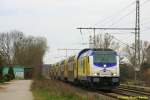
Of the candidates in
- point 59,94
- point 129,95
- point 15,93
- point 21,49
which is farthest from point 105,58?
point 21,49

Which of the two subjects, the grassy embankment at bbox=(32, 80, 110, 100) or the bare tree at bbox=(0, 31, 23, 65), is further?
the bare tree at bbox=(0, 31, 23, 65)

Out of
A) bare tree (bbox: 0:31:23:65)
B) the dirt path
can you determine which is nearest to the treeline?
bare tree (bbox: 0:31:23:65)

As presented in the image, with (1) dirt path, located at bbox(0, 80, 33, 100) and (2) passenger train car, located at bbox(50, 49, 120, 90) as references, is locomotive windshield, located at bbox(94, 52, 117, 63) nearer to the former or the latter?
(2) passenger train car, located at bbox(50, 49, 120, 90)

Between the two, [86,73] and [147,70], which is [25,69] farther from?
[86,73]

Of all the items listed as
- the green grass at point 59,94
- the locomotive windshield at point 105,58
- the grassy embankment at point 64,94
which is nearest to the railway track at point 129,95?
the grassy embankment at point 64,94

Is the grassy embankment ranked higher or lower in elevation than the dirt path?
higher

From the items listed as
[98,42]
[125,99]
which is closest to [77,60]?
[125,99]

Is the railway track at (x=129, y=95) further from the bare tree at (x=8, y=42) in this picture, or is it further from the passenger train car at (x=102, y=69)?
the bare tree at (x=8, y=42)

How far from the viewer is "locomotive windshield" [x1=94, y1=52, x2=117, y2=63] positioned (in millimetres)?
34500

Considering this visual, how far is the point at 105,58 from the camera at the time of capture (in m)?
34.7

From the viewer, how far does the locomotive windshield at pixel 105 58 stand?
1358 inches

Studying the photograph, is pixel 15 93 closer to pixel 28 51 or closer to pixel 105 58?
pixel 105 58

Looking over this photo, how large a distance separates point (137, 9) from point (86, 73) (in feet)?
51.6

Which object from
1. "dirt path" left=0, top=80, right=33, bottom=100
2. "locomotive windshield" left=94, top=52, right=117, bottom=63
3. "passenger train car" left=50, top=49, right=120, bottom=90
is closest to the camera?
"dirt path" left=0, top=80, right=33, bottom=100
